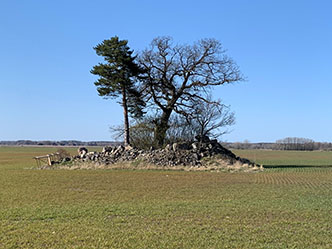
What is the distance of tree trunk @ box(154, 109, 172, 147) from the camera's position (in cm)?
3916

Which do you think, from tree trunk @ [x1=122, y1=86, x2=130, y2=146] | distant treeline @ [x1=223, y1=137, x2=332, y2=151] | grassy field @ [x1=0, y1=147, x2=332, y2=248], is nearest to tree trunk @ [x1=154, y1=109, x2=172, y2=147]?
tree trunk @ [x1=122, y1=86, x2=130, y2=146]

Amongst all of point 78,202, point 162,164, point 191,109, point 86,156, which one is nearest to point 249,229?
point 78,202

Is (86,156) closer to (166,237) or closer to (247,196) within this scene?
(247,196)

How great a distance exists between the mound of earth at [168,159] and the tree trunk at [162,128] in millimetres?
3353

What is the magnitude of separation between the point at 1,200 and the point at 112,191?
473 cm

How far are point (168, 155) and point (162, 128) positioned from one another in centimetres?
530

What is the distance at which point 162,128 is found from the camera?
1544 inches

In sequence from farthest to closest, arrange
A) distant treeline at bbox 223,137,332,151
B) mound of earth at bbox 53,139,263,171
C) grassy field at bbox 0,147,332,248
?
distant treeline at bbox 223,137,332,151
mound of earth at bbox 53,139,263,171
grassy field at bbox 0,147,332,248

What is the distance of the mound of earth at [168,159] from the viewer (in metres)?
33.2

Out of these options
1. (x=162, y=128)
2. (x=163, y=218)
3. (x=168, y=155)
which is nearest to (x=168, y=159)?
(x=168, y=155)

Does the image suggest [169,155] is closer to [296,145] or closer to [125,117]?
[125,117]

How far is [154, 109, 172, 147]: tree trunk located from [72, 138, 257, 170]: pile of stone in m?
3.19

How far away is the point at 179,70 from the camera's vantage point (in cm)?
3866

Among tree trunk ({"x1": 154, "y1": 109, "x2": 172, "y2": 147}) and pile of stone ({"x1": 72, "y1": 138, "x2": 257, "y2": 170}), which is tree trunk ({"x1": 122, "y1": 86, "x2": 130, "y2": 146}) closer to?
pile of stone ({"x1": 72, "y1": 138, "x2": 257, "y2": 170})
